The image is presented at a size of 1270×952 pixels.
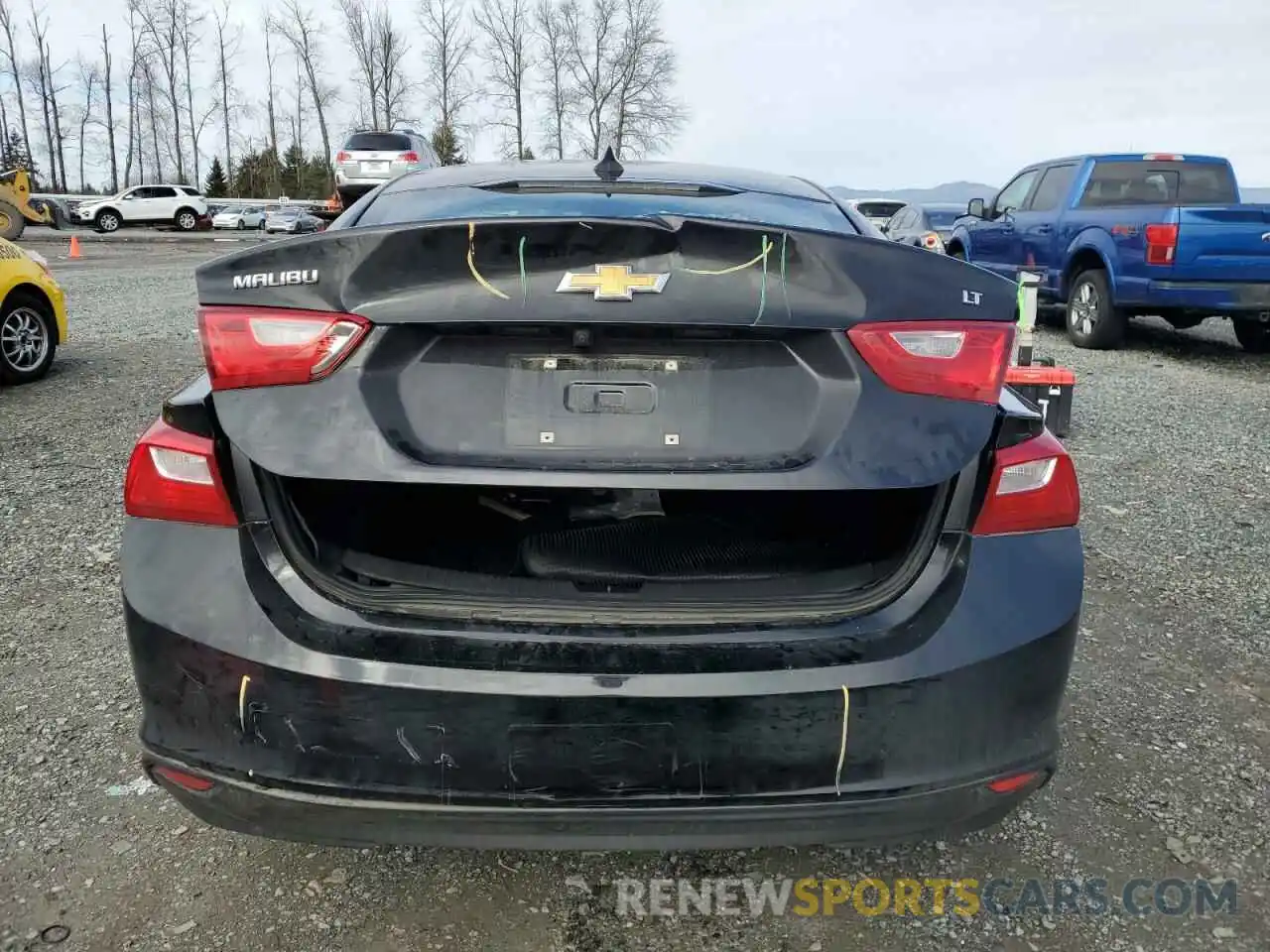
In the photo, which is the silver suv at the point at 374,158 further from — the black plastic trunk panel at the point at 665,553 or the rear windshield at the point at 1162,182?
the black plastic trunk panel at the point at 665,553

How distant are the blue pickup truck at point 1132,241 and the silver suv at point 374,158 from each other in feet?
48.0

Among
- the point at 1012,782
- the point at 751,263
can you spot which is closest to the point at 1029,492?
the point at 1012,782

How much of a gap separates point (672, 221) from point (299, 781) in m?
1.22

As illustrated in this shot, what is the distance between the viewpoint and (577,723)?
5.61ft

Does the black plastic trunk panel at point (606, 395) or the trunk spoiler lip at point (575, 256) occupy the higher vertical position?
the trunk spoiler lip at point (575, 256)

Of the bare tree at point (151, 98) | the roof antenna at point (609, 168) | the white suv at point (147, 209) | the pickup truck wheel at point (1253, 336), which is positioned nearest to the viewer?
the roof antenna at point (609, 168)

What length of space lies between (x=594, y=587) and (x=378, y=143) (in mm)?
23235

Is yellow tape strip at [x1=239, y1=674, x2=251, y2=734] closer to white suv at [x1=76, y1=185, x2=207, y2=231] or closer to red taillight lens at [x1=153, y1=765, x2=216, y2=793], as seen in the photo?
red taillight lens at [x1=153, y1=765, x2=216, y2=793]

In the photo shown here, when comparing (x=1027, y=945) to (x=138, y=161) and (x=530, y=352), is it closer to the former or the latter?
(x=530, y=352)

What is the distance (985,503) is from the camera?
190 centimetres

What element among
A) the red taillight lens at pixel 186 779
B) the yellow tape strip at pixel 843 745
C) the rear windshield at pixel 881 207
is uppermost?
the rear windshield at pixel 881 207

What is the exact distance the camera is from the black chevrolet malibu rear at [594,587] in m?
1.73

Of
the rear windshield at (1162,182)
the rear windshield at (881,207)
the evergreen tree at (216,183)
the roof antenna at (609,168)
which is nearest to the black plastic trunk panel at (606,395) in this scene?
the roof antenna at (609,168)

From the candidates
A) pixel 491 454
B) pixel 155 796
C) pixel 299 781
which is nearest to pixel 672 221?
pixel 491 454
